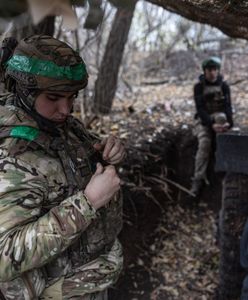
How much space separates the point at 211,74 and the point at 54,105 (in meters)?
4.41

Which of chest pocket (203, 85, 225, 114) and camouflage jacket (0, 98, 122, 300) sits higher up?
chest pocket (203, 85, 225, 114)

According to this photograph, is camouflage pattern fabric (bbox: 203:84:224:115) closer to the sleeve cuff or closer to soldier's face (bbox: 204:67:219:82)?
soldier's face (bbox: 204:67:219:82)

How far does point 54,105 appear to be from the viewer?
2.09m

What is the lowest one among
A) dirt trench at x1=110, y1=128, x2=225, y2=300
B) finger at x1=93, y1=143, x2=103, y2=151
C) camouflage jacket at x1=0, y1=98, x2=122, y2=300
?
dirt trench at x1=110, y1=128, x2=225, y2=300

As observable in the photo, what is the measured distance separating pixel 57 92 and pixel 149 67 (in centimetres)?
824

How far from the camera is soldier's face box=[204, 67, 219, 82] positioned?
20.1 feet

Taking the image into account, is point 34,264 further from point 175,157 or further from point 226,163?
point 175,157

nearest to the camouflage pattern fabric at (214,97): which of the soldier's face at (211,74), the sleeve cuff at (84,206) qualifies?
the soldier's face at (211,74)

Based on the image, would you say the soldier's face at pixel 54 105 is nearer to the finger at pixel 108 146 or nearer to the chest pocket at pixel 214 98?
the finger at pixel 108 146

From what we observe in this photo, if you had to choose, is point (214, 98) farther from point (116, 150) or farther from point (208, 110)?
point (116, 150)

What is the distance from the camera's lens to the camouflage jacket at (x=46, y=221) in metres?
1.83

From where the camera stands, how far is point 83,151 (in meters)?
2.32

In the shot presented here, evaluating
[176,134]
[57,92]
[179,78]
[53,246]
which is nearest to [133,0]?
[57,92]

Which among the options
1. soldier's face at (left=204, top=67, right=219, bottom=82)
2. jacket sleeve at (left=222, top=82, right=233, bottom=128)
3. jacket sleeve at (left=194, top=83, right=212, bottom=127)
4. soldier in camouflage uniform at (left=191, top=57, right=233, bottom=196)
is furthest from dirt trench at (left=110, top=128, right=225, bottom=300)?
soldier's face at (left=204, top=67, right=219, bottom=82)
